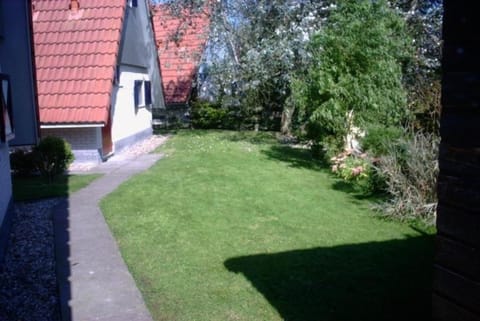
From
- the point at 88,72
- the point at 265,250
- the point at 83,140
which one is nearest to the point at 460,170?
the point at 265,250

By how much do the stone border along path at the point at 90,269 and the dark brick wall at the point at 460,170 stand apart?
2.92m

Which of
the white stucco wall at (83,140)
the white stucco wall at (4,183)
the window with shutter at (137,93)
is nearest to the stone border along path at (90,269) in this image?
the white stucco wall at (4,183)

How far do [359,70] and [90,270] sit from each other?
787cm

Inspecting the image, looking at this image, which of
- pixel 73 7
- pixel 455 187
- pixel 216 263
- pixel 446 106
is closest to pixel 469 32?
pixel 446 106

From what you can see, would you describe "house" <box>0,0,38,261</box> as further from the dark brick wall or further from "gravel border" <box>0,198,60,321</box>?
the dark brick wall

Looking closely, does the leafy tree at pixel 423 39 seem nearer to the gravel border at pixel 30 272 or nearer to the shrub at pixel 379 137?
the shrub at pixel 379 137

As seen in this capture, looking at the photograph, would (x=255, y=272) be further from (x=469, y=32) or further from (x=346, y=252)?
(x=469, y=32)

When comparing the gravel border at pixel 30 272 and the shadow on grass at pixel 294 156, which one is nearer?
the gravel border at pixel 30 272

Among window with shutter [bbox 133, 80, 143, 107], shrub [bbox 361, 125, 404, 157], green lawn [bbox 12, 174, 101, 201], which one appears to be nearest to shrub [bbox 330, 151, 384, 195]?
shrub [bbox 361, 125, 404, 157]

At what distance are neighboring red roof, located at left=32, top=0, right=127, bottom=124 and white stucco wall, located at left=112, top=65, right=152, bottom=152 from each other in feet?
4.42

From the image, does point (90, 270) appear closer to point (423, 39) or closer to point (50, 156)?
point (50, 156)

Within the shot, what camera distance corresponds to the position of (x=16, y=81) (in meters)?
8.38

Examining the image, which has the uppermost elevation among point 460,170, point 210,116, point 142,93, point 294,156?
point 142,93

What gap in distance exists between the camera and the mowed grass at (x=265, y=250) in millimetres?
4531
